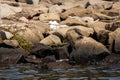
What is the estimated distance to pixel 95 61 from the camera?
18.3m

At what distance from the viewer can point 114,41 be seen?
2020 cm

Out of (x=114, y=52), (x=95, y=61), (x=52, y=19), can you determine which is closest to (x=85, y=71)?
(x=95, y=61)

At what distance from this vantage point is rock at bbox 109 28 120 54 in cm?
1952

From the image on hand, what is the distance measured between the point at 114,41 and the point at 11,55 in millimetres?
4948

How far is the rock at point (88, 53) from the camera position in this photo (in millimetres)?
18391

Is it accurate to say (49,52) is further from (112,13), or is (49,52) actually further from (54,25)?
(112,13)

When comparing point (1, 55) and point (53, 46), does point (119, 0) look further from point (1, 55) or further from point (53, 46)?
point (1, 55)

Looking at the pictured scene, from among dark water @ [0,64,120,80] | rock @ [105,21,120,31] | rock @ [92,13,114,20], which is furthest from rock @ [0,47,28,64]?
rock @ [92,13,114,20]

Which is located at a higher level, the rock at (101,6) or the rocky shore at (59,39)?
the rock at (101,6)

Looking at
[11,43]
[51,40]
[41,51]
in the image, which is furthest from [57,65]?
[51,40]

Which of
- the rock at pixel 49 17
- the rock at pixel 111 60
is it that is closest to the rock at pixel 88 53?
the rock at pixel 111 60

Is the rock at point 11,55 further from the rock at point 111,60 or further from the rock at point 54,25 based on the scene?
the rock at point 54,25

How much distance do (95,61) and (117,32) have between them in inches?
108

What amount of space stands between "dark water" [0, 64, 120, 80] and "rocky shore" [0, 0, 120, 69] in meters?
0.78
